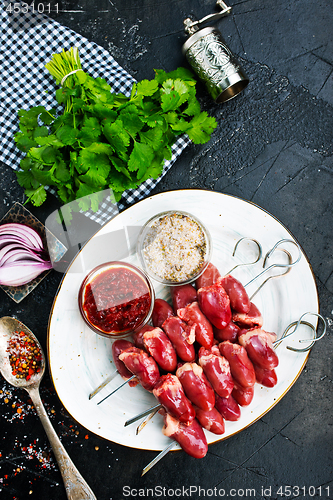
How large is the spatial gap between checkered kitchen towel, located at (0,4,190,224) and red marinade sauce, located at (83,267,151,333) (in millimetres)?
533

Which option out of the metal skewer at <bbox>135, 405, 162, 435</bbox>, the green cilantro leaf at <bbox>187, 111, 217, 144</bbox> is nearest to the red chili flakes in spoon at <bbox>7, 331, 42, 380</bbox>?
the metal skewer at <bbox>135, 405, 162, 435</bbox>

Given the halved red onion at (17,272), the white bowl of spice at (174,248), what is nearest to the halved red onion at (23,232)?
the halved red onion at (17,272)

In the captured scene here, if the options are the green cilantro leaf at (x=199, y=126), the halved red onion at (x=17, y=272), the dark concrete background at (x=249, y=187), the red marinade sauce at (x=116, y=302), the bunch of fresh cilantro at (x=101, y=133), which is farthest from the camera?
the dark concrete background at (x=249, y=187)

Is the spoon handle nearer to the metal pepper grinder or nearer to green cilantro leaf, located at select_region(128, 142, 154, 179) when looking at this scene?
green cilantro leaf, located at select_region(128, 142, 154, 179)

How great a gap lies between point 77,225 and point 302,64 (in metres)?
2.09

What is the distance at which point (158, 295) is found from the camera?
229cm

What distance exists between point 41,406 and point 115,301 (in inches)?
40.4

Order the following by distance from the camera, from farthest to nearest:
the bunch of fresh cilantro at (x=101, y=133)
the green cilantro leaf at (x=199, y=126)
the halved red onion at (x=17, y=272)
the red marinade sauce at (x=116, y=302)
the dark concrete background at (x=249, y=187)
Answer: the dark concrete background at (x=249, y=187) → the halved red onion at (x=17, y=272) → the green cilantro leaf at (x=199, y=126) → the red marinade sauce at (x=116, y=302) → the bunch of fresh cilantro at (x=101, y=133)

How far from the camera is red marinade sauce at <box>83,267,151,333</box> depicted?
6.53ft

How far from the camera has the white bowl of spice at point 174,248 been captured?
211cm

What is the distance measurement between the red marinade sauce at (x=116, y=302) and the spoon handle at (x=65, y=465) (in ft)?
2.64

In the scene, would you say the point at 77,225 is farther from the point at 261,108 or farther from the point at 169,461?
the point at 169,461

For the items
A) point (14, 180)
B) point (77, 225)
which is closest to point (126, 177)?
point (77, 225)

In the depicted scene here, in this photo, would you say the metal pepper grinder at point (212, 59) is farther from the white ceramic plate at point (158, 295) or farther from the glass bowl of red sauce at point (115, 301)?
the glass bowl of red sauce at point (115, 301)
